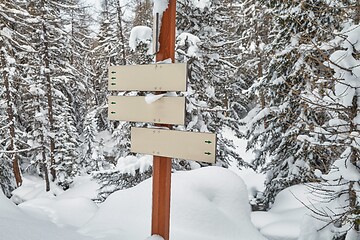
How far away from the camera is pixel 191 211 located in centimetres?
530

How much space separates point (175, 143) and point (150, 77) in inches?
33.1

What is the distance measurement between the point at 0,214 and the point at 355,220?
14.7 feet

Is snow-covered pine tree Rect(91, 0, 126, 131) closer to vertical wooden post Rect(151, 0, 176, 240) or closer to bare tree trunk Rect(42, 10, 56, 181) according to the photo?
bare tree trunk Rect(42, 10, 56, 181)

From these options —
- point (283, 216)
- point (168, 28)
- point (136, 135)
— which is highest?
point (168, 28)

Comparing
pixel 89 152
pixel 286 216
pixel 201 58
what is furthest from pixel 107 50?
pixel 286 216

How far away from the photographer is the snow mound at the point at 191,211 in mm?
4918

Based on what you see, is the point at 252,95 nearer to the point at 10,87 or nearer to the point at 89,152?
the point at 10,87

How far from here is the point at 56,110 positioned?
16.5 m

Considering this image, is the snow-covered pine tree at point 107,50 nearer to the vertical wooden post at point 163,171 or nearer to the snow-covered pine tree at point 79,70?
the snow-covered pine tree at point 79,70

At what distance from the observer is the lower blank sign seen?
3.22 metres

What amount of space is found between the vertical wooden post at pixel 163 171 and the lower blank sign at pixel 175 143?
177 millimetres

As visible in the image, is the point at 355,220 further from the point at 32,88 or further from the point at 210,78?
the point at 32,88

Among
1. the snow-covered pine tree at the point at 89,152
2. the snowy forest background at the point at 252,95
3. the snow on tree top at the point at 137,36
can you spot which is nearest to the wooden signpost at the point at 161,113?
the snowy forest background at the point at 252,95

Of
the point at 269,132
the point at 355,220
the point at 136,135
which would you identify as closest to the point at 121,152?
the point at 269,132
